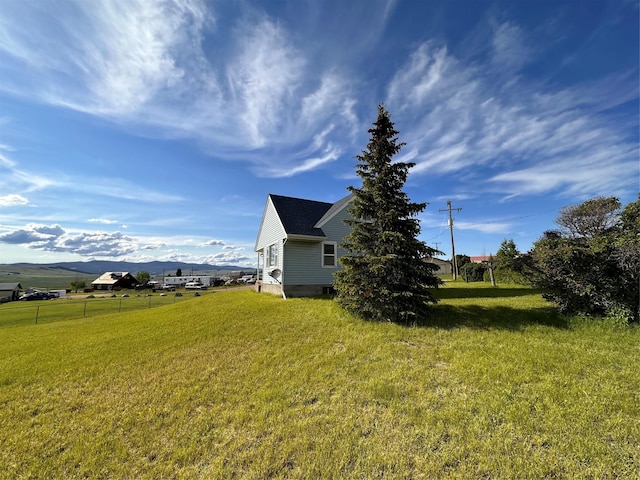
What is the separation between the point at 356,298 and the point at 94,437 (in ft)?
20.1

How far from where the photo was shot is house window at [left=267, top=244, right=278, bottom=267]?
15289 millimetres

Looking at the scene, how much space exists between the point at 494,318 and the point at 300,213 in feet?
34.4

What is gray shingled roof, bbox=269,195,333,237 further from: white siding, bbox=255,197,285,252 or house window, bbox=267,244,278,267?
house window, bbox=267,244,278,267

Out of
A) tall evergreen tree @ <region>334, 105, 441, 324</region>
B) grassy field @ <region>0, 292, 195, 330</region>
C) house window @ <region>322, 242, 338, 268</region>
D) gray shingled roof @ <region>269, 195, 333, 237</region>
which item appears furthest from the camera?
grassy field @ <region>0, 292, 195, 330</region>

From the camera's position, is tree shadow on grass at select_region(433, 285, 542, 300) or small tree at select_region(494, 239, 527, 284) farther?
tree shadow on grass at select_region(433, 285, 542, 300)

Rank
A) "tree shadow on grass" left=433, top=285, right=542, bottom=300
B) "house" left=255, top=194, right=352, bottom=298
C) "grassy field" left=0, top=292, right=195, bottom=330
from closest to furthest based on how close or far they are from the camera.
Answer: "tree shadow on grass" left=433, top=285, right=542, bottom=300 → "house" left=255, top=194, right=352, bottom=298 → "grassy field" left=0, top=292, right=195, bottom=330

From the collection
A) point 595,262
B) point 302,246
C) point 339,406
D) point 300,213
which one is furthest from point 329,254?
point 339,406

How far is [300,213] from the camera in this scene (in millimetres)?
15453

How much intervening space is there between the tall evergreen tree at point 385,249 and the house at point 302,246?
4.74 m

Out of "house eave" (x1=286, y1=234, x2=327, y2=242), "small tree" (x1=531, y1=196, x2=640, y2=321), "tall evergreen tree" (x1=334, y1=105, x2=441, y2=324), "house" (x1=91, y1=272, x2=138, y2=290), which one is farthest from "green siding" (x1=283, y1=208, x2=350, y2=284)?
"house" (x1=91, y1=272, x2=138, y2=290)

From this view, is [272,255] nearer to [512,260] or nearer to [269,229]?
[269,229]

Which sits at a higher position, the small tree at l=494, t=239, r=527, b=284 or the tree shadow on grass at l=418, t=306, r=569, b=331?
the small tree at l=494, t=239, r=527, b=284

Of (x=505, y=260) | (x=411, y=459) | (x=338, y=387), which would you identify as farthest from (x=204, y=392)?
(x=505, y=260)

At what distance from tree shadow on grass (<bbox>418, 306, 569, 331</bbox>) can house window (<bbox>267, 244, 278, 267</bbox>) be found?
8930 millimetres
